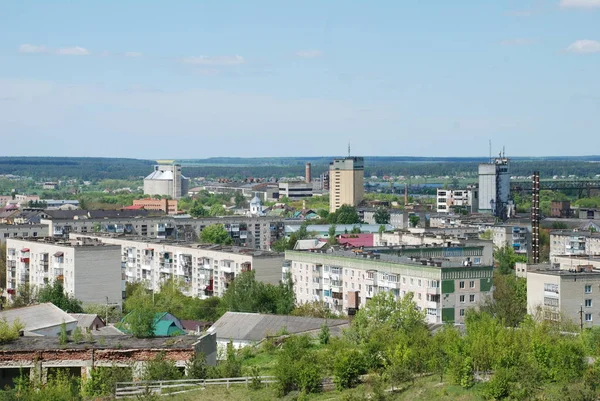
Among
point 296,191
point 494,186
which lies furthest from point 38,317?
point 296,191

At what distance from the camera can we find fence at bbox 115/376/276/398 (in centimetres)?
1518

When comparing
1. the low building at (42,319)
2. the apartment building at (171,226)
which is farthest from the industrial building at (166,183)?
the low building at (42,319)

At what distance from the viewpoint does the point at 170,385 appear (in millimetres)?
15469

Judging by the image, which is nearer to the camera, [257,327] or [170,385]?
[170,385]

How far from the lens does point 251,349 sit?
2133 centimetres

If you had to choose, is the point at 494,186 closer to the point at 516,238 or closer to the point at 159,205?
the point at 159,205

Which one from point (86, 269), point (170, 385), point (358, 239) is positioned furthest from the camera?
point (358, 239)

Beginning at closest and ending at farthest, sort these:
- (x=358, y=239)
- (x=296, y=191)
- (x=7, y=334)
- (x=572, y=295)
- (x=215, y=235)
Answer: (x=7, y=334) < (x=572, y=295) < (x=358, y=239) < (x=215, y=235) < (x=296, y=191)

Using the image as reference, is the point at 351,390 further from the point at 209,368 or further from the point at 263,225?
the point at 263,225

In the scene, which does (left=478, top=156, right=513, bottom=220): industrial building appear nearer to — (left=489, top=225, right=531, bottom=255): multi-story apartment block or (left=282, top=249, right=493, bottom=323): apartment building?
(left=489, top=225, right=531, bottom=255): multi-story apartment block

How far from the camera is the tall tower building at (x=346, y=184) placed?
10506cm

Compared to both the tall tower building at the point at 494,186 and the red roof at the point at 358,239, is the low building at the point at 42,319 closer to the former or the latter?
the red roof at the point at 358,239

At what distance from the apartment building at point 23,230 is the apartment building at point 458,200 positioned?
4639 cm

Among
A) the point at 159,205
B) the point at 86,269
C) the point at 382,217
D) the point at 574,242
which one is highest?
the point at 86,269
